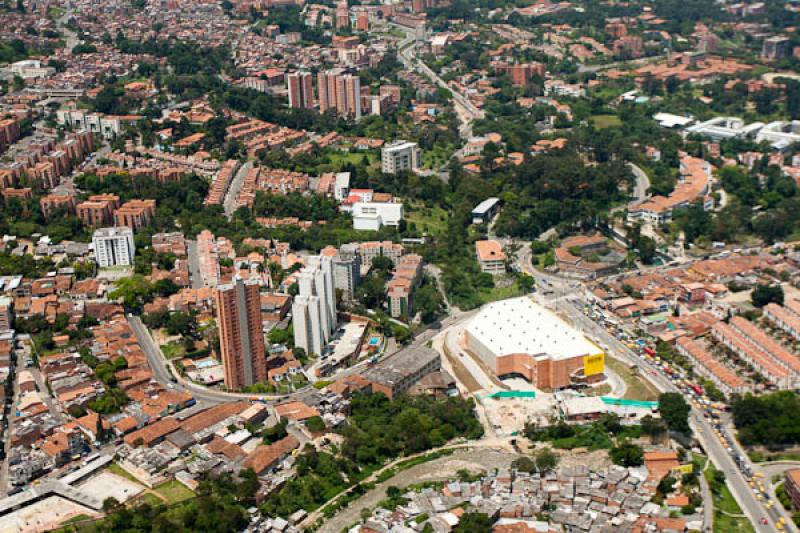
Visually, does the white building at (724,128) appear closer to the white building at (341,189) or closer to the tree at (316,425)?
the white building at (341,189)

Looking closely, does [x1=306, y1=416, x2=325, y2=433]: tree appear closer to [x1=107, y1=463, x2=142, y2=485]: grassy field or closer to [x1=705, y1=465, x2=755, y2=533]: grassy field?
[x1=107, y1=463, x2=142, y2=485]: grassy field

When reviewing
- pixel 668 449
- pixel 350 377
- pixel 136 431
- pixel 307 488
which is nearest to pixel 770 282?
pixel 668 449

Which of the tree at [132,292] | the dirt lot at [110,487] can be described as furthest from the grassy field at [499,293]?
the dirt lot at [110,487]

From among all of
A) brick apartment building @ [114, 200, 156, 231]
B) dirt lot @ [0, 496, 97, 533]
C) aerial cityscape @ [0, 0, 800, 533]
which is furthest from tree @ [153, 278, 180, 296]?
dirt lot @ [0, 496, 97, 533]

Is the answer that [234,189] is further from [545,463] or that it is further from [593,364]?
[545,463]

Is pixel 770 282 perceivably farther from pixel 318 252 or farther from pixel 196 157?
pixel 196 157

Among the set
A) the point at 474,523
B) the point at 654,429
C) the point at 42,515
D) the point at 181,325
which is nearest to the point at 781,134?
the point at 654,429
